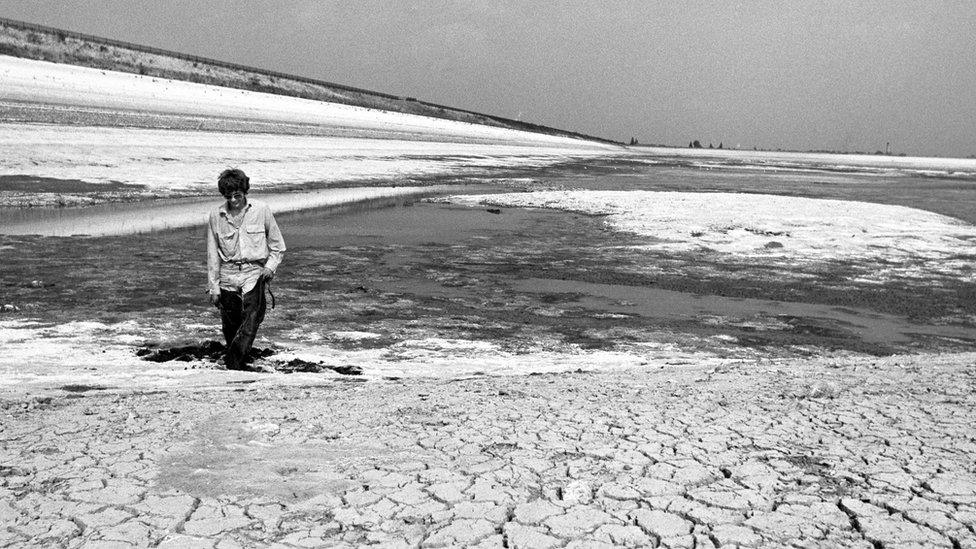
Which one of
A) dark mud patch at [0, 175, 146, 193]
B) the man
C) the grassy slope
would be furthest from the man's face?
the grassy slope

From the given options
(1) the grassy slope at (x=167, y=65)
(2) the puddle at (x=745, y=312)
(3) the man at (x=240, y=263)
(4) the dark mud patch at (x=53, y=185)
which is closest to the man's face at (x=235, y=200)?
(3) the man at (x=240, y=263)

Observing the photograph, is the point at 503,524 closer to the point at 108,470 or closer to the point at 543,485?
the point at 543,485

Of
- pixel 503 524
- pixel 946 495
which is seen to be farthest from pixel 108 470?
pixel 946 495

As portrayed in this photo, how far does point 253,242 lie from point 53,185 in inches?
578

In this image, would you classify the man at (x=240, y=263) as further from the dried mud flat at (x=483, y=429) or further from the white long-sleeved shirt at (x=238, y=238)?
the dried mud flat at (x=483, y=429)

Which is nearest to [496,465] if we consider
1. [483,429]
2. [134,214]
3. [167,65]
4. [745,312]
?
[483,429]

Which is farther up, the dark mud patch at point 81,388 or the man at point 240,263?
the man at point 240,263

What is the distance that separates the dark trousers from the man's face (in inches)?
21.7

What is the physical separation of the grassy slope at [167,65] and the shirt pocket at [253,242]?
132 ft

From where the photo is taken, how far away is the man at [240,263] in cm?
604

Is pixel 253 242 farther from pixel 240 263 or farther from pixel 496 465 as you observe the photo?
pixel 496 465

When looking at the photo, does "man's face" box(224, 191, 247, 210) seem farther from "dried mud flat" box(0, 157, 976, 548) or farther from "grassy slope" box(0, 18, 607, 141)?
"grassy slope" box(0, 18, 607, 141)

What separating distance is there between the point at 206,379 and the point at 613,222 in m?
13.0

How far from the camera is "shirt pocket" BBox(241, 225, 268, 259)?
6047 millimetres
